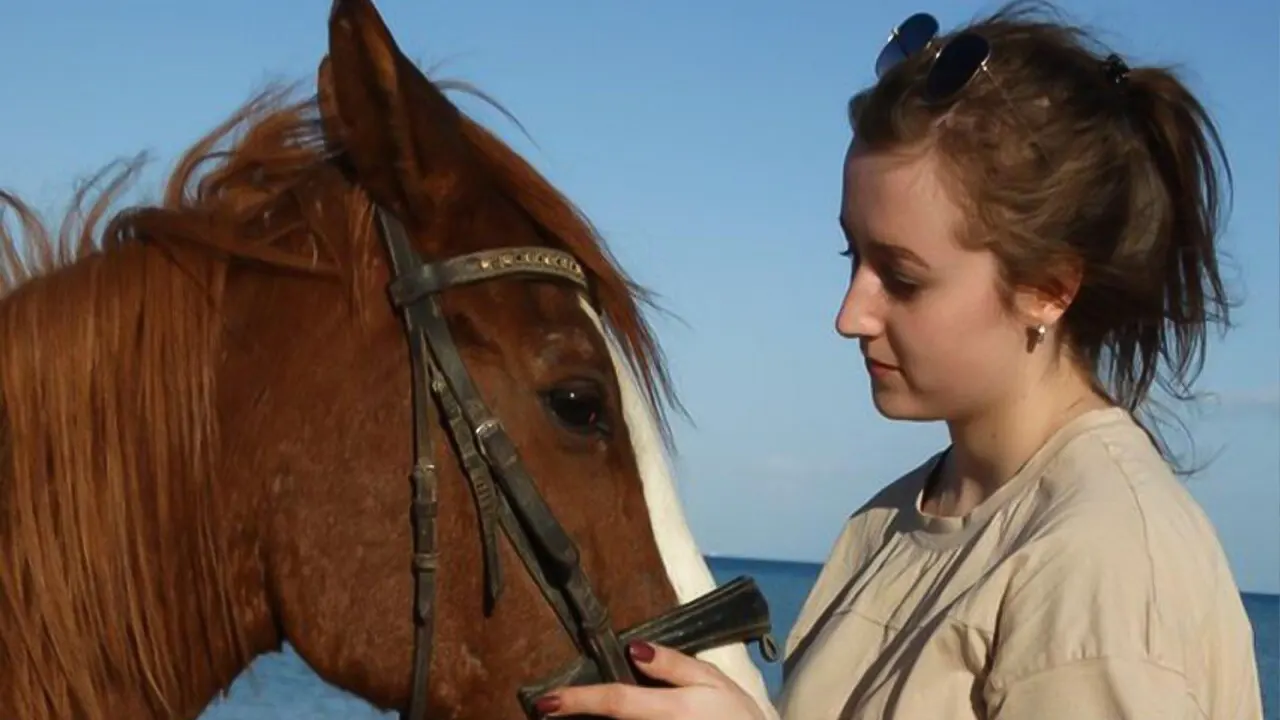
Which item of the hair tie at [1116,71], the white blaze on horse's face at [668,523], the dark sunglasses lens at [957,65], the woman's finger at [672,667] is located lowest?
the woman's finger at [672,667]

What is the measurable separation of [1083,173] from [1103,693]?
0.71 m

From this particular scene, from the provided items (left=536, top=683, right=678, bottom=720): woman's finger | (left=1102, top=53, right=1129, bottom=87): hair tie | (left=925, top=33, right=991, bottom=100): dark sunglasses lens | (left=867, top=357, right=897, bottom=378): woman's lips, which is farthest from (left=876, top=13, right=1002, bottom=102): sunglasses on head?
(left=536, top=683, right=678, bottom=720): woman's finger

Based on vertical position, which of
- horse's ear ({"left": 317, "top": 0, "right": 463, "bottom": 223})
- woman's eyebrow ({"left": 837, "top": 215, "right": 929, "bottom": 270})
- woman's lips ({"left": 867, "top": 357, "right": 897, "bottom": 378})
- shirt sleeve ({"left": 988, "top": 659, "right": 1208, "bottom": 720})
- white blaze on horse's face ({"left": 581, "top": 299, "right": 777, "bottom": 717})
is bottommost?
shirt sleeve ({"left": 988, "top": 659, "right": 1208, "bottom": 720})

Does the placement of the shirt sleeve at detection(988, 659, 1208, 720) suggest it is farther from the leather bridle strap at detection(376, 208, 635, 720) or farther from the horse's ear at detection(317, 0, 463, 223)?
the horse's ear at detection(317, 0, 463, 223)

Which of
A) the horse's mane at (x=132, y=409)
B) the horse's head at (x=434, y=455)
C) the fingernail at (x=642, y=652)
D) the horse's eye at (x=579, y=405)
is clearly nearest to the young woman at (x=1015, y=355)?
the fingernail at (x=642, y=652)

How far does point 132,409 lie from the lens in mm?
2098

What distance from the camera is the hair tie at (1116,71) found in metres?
2.16

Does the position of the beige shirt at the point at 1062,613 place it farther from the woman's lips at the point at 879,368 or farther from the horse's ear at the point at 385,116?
the horse's ear at the point at 385,116

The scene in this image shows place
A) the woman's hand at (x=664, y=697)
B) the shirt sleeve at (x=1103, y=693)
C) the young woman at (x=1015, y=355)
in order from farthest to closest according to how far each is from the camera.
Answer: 1. the woman's hand at (x=664, y=697)
2. the young woman at (x=1015, y=355)
3. the shirt sleeve at (x=1103, y=693)

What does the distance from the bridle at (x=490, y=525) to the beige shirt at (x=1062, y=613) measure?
0.19m

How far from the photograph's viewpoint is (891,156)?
2.12 m

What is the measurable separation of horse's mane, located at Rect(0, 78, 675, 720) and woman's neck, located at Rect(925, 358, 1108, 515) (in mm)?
782

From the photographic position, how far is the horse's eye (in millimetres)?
2232

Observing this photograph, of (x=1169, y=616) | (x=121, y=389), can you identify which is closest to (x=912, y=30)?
(x=1169, y=616)
